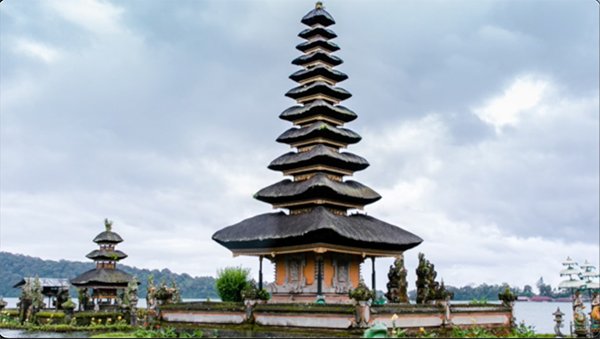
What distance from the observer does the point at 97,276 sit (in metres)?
45.9

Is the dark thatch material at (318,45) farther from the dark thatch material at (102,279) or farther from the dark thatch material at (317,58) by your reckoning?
the dark thatch material at (102,279)

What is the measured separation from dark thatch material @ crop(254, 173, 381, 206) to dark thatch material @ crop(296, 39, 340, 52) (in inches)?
336

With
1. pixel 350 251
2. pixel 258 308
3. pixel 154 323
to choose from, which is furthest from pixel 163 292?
pixel 350 251

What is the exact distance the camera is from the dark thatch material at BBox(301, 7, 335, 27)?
116 feet

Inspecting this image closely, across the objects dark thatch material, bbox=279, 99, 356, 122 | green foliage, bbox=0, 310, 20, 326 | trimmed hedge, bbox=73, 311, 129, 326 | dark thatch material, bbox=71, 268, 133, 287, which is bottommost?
green foliage, bbox=0, 310, 20, 326

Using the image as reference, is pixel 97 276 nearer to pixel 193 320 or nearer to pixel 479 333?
pixel 193 320

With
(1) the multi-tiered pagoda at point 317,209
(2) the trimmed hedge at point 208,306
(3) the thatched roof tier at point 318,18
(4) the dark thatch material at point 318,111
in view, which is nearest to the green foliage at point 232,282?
(1) the multi-tiered pagoda at point 317,209

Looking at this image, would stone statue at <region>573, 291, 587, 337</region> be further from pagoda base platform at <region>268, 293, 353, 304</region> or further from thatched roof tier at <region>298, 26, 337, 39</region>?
thatched roof tier at <region>298, 26, 337, 39</region>

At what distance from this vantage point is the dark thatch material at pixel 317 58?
1367 inches

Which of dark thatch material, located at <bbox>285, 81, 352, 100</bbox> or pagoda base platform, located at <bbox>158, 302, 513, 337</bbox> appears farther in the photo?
dark thatch material, located at <bbox>285, 81, 352, 100</bbox>

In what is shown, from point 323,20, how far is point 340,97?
16.6 ft

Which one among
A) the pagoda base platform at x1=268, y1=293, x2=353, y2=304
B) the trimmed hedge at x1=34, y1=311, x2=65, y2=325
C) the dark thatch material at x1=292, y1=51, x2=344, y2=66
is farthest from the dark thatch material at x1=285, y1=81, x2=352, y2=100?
the trimmed hedge at x1=34, y1=311, x2=65, y2=325

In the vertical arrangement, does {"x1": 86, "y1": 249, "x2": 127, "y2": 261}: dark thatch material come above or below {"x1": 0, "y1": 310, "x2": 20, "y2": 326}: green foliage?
above

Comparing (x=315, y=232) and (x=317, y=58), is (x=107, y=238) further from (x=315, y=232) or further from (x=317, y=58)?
(x=315, y=232)
